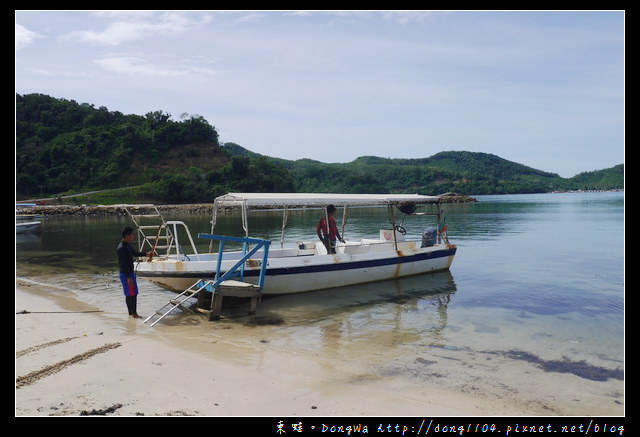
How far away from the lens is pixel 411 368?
8617mm

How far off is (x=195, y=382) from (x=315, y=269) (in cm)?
734

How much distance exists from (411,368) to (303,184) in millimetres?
146190

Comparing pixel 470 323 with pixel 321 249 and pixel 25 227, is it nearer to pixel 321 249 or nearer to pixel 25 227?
pixel 321 249

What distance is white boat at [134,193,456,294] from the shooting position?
1273 centimetres

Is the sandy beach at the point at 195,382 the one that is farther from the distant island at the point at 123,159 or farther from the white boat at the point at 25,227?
the distant island at the point at 123,159

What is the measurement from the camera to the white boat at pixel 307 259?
1273 centimetres

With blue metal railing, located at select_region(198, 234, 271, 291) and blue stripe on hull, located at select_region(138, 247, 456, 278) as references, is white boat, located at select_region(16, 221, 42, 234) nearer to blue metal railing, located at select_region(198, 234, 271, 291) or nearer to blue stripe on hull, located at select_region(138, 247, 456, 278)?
blue stripe on hull, located at select_region(138, 247, 456, 278)

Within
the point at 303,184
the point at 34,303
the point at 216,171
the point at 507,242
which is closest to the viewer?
the point at 34,303

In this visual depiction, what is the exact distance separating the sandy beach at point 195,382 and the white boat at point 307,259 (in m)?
2.49

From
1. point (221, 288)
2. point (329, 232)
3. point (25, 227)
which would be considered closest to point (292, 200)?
point (329, 232)

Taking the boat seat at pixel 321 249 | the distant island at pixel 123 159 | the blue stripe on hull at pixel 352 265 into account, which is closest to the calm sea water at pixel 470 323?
the blue stripe on hull at pixel 352 265

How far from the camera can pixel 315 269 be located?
47.6 feet
